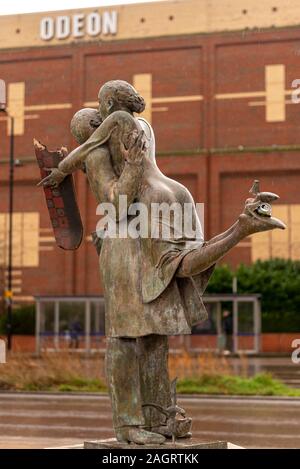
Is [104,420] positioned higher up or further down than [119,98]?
further down

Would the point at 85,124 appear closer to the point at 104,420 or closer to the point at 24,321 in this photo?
the point at 104,420

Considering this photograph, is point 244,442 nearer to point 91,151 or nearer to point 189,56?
point 91,151

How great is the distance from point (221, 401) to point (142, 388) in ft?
44.6

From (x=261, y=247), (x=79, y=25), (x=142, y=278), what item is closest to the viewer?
(x=142, y=278)

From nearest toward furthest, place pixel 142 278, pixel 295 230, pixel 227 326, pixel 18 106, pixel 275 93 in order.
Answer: pixel 142 278, pixel 227 326, pixel 295 230, pixel 275 93, pixel 18 106

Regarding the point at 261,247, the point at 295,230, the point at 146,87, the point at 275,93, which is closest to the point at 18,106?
the point at 146,87

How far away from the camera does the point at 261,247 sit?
49.6m

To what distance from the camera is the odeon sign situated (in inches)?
2092

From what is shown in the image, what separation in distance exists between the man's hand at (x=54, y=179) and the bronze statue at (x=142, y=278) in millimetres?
273

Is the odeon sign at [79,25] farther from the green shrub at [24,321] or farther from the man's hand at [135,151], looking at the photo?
the man's hand at [135,151]

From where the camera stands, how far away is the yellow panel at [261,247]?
162 ft

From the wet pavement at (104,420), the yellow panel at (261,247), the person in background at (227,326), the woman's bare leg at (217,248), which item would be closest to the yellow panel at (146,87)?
the yellow panel at (261,247)

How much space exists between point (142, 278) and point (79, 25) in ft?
164
